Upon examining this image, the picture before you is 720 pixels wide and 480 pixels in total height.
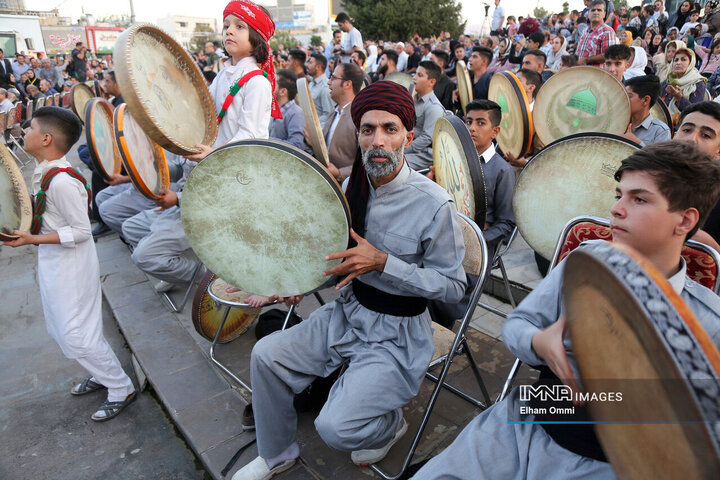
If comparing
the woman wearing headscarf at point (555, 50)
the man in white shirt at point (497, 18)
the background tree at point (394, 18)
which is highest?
the background tree at point (394, 18)

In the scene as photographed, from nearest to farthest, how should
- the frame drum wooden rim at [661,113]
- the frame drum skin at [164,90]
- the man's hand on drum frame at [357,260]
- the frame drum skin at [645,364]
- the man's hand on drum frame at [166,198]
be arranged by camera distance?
the frame drum skin at [645,364], the man's hand on drum frame at [357,260], the frame drum skin at [164,90], the man's hand on drum frame at [166,198], the frame drum wooden rim at [661,113]

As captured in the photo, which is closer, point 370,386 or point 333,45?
point 370,386

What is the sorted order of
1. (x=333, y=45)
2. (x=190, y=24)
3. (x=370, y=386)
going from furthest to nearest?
1. (x=190, y=24)
2. (x=333, y=45)
3. (x=370, y=386)

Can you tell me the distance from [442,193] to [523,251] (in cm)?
272

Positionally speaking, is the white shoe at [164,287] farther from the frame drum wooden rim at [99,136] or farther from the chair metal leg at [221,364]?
Answer: the chair metal leg at [221,364]

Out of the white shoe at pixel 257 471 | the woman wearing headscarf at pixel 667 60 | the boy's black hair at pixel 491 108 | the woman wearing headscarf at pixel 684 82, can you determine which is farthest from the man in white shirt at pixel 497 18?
the white shoe at pixel 257 471

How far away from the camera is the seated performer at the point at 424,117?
4.81m

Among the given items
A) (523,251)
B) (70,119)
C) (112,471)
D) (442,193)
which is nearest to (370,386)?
(442,193)

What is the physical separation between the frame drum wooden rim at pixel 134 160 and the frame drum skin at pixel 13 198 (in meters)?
0.65

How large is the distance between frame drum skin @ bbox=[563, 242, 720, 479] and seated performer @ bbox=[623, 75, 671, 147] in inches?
140

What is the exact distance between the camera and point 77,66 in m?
16.2

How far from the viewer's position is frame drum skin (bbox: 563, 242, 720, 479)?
0.70 meters

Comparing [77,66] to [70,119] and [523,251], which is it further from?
[523,251]

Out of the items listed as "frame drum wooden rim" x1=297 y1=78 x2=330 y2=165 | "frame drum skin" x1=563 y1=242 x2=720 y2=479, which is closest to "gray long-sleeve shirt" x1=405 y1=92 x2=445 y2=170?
"frame drum wooden rim" x1=297 y1=78 x2=330 y2=165
